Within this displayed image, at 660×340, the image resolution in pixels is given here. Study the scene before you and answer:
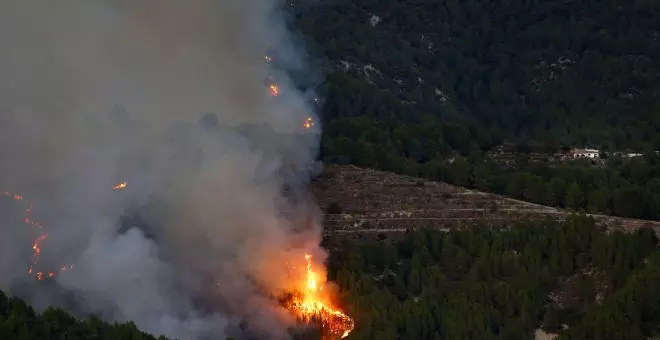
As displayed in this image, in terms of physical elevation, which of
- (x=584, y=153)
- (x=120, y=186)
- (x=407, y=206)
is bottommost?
(x=120, y=186)

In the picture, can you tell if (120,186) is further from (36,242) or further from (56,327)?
(56,327)

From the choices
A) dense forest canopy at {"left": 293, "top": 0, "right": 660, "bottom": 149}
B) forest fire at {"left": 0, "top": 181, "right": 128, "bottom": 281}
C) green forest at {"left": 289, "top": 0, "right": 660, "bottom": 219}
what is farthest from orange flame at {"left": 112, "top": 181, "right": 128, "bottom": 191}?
dense forest canopy at {"left": 293, "top": 0, "right": 660, "bottom": 149}

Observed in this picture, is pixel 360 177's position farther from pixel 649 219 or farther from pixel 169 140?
pixel 169 140

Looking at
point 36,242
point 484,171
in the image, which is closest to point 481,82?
point 484,171

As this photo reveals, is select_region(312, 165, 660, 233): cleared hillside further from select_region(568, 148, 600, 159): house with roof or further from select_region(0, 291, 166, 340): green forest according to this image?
select_region(0, 291, 166, 340): green forest

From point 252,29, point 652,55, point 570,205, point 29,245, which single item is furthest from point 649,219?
point 652,55

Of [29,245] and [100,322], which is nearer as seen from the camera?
[100,322]
